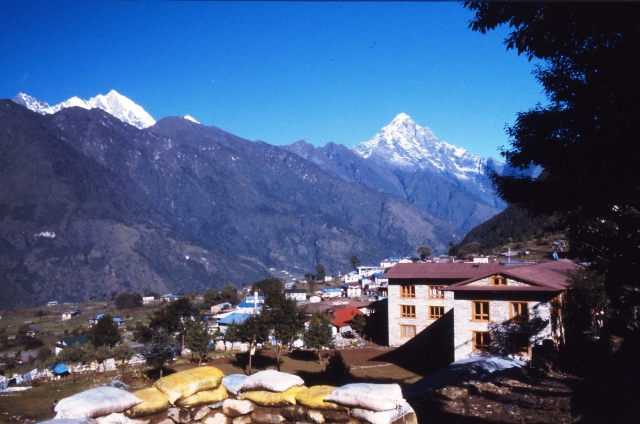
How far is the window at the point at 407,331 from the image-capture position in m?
41.0

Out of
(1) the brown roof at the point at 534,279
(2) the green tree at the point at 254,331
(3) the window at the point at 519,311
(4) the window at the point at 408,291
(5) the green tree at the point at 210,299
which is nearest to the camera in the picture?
(1) the brown roof at the point at 534,279

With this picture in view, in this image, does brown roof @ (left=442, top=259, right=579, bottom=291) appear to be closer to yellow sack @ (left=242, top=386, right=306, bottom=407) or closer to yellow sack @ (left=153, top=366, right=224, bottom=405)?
yellow sack @ (left=242, top=386, right=306, bottom=407)

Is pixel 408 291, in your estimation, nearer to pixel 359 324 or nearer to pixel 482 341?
pixel 359 324

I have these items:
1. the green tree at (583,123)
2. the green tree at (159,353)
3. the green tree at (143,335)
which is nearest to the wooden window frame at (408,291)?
the green tree at (159,353)

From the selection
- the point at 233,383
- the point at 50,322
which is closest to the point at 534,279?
the point at 233,383

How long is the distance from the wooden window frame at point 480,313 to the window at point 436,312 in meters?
11.6

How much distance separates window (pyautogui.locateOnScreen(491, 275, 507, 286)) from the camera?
2817cm

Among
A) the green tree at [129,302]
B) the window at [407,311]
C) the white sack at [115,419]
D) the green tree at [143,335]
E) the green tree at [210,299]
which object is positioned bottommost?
the green tree at [129,302]

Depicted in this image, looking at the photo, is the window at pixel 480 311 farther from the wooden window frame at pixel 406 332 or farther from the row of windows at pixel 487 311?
the wooden window frame at pixel 406 332

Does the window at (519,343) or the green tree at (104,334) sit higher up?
the window at (519,343)

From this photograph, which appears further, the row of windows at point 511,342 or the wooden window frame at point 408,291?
the wooden window frame at point 408,291

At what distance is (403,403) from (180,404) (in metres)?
2.60

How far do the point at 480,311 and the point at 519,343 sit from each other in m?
2.74

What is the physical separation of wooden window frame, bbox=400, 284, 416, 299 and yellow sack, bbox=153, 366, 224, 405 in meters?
36.9
